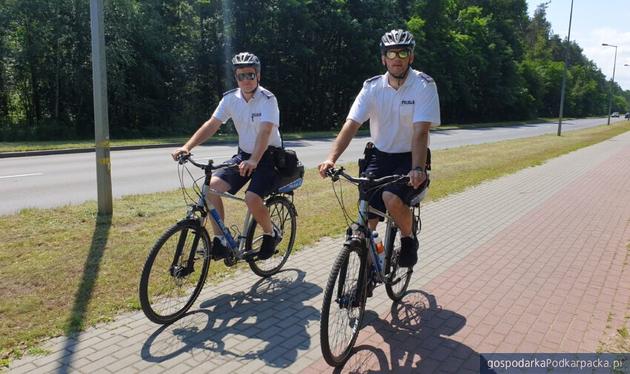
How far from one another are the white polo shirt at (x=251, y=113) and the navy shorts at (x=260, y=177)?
0.16 m

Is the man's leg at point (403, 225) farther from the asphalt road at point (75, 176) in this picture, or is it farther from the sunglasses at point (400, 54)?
the asphalt road at point (75, 176)

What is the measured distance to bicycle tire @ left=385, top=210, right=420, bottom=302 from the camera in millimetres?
4285

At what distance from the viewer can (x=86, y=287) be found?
4.57 meters

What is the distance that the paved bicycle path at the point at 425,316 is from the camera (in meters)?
3.49

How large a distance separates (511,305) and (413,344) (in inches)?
49.5

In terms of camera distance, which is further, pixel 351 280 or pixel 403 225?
pixel 403 225

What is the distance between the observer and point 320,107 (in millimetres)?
38781

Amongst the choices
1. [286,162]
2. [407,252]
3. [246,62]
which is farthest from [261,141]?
[407,252]

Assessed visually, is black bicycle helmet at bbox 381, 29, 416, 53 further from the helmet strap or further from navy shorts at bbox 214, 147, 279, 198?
navy shorts at bbox 214, 147, 279, 198

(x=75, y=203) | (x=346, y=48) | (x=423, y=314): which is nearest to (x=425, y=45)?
(x=346, y=48)

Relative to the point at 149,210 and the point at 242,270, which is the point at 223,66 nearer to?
the point at 149,210

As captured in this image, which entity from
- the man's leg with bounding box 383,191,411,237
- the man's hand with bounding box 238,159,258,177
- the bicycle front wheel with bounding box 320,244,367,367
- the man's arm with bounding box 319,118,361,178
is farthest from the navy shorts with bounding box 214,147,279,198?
the bicycle front wheel with bounding box 320,244,367,367

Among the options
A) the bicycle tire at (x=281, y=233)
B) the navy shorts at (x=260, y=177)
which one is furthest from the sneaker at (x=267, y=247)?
the navy shorts at (x=260, y=177)

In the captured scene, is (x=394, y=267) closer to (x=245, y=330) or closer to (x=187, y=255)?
(x=245, y=330)
